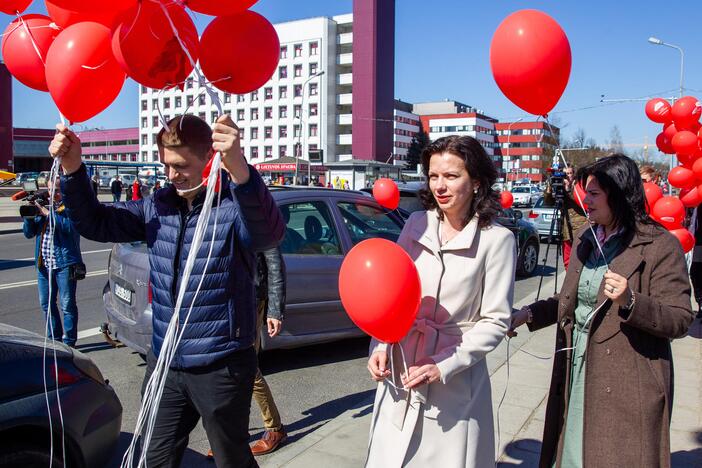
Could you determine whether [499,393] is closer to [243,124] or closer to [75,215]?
[75,215]

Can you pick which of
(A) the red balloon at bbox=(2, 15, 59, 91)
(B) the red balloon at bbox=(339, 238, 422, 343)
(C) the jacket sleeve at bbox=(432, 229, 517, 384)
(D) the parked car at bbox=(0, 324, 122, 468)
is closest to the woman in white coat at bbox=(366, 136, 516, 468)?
(C) the jacket sleeve at bbox=(432, 229, 517, 384)

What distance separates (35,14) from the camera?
281cm

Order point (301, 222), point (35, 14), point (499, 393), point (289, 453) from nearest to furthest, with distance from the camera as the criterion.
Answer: point (35, 14)
point (289, 453)
point (499, 393)
point (301, 222)

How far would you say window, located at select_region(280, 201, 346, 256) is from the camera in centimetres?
558

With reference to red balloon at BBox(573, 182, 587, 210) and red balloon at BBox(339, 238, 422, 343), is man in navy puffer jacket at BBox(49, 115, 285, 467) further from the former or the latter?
red balloon at BBox(573, 182, 587, 210)

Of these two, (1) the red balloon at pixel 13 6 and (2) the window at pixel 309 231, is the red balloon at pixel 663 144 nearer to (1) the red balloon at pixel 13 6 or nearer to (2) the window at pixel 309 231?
(2) the window at pixel 309 231

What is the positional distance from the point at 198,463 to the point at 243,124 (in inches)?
3181

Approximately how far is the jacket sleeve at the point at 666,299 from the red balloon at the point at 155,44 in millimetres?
2000

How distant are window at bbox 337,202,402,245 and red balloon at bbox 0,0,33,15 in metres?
3.68

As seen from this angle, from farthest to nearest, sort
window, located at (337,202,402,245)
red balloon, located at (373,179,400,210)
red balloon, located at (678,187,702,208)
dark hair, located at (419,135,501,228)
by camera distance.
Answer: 1. red balloon, located at (678,187,702,208)
2. red balloon, located at (373,179,400,210)
3. window, located at (337,202,402,245)
4. dark hair, located at (419,135,501,228)

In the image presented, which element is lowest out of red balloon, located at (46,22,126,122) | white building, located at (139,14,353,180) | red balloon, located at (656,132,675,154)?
red balloon, located at (46,22,126,122)

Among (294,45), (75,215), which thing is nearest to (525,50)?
(75,215)

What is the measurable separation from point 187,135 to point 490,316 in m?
1.41

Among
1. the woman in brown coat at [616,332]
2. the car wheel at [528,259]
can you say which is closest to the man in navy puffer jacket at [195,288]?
the woman in brown coat at [616,332]
